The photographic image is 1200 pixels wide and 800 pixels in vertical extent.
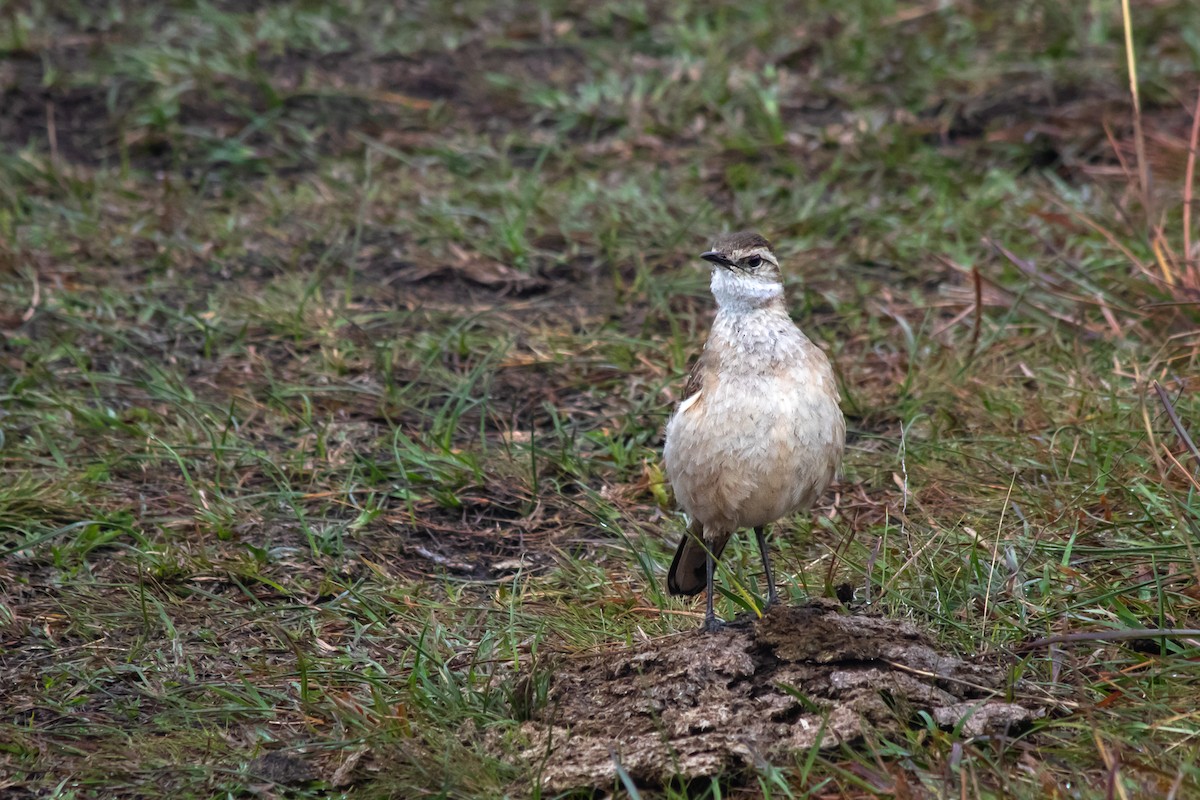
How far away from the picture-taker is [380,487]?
5.81 meters

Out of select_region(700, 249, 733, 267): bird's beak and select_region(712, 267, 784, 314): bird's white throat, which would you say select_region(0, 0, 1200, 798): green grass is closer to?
select_region(712, 267, 784, 314): bird's white throat

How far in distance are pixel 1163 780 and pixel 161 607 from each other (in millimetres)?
3304

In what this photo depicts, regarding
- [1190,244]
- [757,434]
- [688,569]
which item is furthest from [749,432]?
[1190,244]

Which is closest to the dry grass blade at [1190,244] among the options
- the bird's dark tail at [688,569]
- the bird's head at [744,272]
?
the bird's head at [744,272]

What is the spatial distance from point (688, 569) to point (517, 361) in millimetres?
2149

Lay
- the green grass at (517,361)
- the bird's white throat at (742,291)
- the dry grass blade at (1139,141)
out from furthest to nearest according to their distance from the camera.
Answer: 1. the dry grass blade at (1139,141)
2. the bird's white throat at (742,291)
3. the green grass at (517,361)

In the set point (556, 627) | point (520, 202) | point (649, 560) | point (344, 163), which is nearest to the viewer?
point (556, 627)

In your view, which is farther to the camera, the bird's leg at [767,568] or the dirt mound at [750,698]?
the bird's leg at [767,568]

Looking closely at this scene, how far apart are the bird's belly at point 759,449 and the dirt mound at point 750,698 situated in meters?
0.43

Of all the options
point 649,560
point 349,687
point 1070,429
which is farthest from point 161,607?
point 1070,429

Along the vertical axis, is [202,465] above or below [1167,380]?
below

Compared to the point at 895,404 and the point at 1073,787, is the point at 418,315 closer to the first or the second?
the point at 895,404

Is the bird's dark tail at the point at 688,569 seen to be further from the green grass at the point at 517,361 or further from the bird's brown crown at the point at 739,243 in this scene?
the bird's brown crown at the point at 739,243

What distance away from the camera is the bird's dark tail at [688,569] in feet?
16.0
